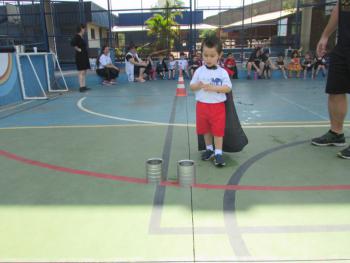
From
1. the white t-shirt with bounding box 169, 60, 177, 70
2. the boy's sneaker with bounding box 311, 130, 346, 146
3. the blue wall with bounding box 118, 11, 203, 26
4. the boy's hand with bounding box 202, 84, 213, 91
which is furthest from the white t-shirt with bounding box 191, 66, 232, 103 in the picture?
the blue wall with bounding box 118, 11, 203, 26

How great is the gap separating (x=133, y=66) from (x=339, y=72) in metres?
10.5

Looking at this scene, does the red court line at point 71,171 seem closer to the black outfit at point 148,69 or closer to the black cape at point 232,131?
the black cape at point 232,131

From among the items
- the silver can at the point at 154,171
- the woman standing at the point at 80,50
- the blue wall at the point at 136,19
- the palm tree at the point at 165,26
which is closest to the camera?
the silver can at the point at 154,171

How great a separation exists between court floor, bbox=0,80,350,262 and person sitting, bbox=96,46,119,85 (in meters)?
7.11

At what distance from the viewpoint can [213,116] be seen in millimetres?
3844

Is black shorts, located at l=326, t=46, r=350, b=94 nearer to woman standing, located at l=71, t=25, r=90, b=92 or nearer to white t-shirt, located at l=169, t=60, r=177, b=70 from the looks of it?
woman standing, located at l=71, t=25, r=90, b=92

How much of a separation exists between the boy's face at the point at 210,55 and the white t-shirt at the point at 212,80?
0.08m

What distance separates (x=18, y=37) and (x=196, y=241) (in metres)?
14.2

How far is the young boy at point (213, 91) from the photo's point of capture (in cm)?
371

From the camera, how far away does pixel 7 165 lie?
13.8ft

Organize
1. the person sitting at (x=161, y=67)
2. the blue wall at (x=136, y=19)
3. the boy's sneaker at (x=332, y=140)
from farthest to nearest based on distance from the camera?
the blue wall at (x=136, y=19)
the person sitting at (x=161, y=67)
the boy's sneaker at (x=332, y=140)

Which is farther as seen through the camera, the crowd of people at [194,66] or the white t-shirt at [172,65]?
the white t-shirt at [172,65]

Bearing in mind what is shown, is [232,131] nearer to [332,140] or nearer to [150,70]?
[332,140]

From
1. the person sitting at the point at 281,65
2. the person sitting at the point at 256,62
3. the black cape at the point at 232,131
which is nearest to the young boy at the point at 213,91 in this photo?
the black cape at the point at 232,131
